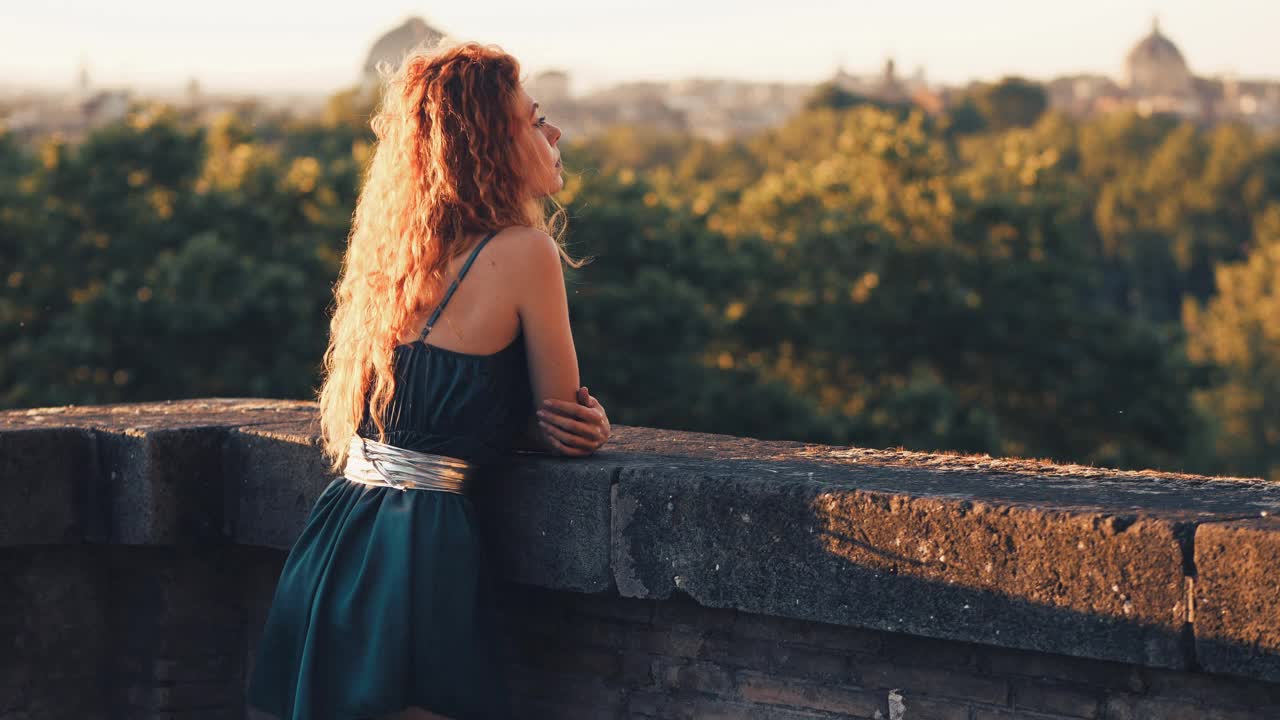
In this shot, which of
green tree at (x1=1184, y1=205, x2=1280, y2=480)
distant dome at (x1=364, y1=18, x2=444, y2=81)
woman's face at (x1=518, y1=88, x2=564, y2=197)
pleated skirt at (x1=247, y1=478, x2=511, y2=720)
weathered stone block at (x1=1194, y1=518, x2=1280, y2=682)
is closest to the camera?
weathered stone block at (x1=1194, y1=518, x2=1280, y2=682)

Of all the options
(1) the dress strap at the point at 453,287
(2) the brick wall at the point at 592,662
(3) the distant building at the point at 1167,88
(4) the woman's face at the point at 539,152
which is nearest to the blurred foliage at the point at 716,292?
(2) the brick wall at the point at 592,662

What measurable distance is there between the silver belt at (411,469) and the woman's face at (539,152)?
0.63 m

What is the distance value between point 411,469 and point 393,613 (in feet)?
1.06

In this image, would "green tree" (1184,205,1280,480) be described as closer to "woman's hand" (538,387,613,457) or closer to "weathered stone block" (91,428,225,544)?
"weathered stone block" (91,428,225,544)

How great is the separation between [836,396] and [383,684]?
88.4 ft

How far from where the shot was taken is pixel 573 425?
3.48m

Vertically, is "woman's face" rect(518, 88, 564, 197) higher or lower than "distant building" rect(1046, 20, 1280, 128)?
lower

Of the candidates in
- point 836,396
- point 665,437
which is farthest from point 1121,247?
point 665,437

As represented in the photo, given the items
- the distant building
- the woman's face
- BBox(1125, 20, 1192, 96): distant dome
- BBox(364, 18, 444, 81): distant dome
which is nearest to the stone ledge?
the woman's face

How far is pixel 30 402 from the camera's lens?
780 inches

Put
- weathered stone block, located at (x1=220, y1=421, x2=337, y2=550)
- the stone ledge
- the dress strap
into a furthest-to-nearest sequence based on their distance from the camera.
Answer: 1. weathered stone block, located at (x1=220, y1=421, x2=337, y2=550)
2. the dress strap
3. the stone ledge

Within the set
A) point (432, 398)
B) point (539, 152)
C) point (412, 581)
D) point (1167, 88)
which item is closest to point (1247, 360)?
point (539, 152)

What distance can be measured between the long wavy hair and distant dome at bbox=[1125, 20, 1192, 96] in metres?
157

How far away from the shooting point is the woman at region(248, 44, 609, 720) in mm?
3256
